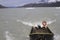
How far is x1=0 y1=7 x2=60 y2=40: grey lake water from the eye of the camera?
186cm

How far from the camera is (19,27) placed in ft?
6.22

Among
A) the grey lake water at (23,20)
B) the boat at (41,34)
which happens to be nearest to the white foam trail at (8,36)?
the grey lake water at (23,20)

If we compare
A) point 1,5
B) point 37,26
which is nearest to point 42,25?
point 37,26

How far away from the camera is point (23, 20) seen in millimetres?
1890

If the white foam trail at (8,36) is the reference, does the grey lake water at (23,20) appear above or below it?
above

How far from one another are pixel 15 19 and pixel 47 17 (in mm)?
415

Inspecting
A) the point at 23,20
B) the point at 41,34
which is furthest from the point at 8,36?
the point at 41,34

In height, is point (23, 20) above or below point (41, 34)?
above

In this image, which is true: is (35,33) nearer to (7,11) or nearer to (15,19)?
(15,19)

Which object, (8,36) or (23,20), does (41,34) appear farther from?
(8,36)

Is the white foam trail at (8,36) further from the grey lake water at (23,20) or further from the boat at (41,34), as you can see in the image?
the boat at (41,34)

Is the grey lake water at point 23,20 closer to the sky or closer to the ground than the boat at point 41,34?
closer to the sky

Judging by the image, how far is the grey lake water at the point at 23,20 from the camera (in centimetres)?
186

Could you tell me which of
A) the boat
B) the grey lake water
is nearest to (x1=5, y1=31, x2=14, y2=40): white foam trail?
the grey lake water
